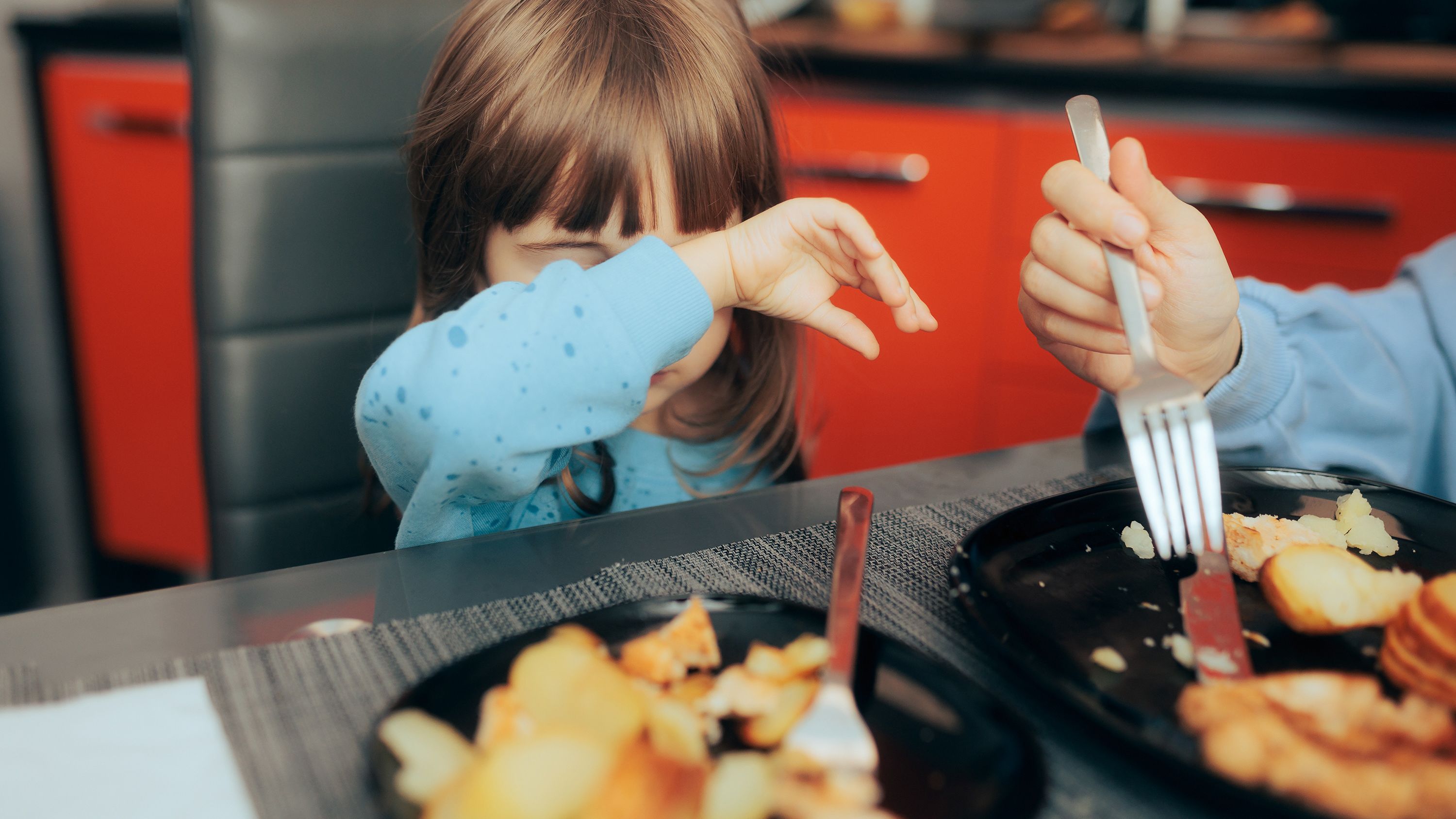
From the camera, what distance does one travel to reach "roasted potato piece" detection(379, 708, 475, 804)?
13.7 inches

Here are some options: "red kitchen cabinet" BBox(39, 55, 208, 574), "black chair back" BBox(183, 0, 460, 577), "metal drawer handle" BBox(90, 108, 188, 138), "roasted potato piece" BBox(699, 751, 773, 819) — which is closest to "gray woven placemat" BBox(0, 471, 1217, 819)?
"roasted potato piece" BBox(699, 751, 773, 819)

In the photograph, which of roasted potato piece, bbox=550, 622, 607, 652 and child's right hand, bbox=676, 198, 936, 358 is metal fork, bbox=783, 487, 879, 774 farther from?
child's right hand, bbox=676, 198, 936, 358

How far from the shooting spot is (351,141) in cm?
97

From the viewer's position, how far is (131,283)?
1.88 metres

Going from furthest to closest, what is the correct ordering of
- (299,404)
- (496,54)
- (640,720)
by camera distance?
1. (299,404)
2. (496,54)
3. (640,720)

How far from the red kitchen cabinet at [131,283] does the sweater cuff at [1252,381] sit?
5.41 ft

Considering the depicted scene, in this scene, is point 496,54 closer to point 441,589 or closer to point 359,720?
point 441,589

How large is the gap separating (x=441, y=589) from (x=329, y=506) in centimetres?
52

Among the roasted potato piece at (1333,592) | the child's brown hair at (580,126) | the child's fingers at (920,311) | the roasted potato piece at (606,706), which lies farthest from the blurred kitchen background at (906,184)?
the roasted potato piece at (606,706)

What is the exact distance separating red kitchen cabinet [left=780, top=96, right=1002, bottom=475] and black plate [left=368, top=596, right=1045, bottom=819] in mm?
1269

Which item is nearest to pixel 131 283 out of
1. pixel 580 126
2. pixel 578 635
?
pixel 580 126

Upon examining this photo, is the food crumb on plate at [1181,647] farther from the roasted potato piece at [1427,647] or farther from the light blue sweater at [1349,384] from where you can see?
the light blue sweater at [1349,384]

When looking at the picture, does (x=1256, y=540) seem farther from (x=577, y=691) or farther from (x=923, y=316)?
(x=577, y=691)

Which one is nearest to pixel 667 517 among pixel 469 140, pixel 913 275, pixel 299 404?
pixel 469 140
